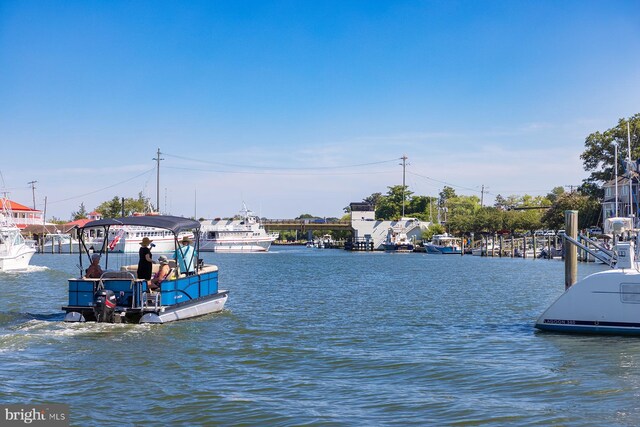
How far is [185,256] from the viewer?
80.2 feet

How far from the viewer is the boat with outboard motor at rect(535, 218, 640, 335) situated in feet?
65.4

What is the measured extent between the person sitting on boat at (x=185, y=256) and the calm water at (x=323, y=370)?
181cm

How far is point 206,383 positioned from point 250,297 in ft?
65.3

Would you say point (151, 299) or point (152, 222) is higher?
point (152, 222)

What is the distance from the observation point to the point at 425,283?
152 feet

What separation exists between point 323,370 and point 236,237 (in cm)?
12042

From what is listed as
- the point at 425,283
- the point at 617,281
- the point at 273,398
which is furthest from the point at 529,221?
the point at 273,398

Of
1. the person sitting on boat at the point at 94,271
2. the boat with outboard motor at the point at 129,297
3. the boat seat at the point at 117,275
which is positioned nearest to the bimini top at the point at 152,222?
the boat with outboard motor at the point at 129,297

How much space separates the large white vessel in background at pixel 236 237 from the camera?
134 m

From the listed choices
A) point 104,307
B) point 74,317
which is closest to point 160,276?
point 104,307

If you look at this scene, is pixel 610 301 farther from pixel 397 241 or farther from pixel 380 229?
pixel 380 229

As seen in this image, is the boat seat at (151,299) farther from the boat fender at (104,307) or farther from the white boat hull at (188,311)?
the boat fender at (104,307)

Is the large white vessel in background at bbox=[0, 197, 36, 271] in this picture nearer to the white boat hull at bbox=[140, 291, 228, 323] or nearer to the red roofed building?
the white boat hull at bbox=[140, 291, 228, 323]

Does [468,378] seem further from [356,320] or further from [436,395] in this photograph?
[356,320]
